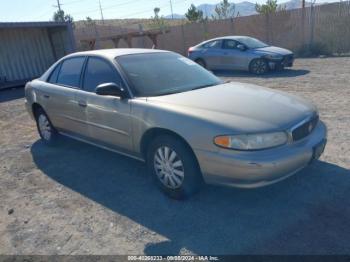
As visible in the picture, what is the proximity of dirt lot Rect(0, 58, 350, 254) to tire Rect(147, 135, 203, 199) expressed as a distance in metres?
0.16

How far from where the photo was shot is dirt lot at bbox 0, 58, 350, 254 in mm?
3043

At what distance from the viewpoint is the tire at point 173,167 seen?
3516mm

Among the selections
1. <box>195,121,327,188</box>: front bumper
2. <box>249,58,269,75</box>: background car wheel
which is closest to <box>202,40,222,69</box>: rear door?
<box>249,58,269,75</box>: background car wheel

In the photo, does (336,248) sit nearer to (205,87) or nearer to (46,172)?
(205,87)

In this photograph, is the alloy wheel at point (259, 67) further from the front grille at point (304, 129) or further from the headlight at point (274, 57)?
the front grille at point (304, 129)

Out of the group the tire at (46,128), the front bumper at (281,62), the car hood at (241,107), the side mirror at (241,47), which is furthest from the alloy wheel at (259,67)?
the tire at (46,128)

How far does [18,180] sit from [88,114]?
1.38 m

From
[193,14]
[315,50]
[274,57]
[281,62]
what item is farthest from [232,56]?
[193,14]

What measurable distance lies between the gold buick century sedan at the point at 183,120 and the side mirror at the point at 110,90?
0.04 feet

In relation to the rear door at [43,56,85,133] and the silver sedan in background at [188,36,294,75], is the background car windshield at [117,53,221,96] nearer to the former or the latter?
the rear door at [43,56,85,133]

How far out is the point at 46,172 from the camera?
16.4 feet

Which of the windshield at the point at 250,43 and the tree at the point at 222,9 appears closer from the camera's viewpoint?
the windshield at the point at 250,43

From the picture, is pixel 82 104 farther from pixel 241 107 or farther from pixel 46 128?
pixel 241 107

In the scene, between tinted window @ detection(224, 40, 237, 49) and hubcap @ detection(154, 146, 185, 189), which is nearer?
hubcap @ detection(154, 146, 185, 189)
